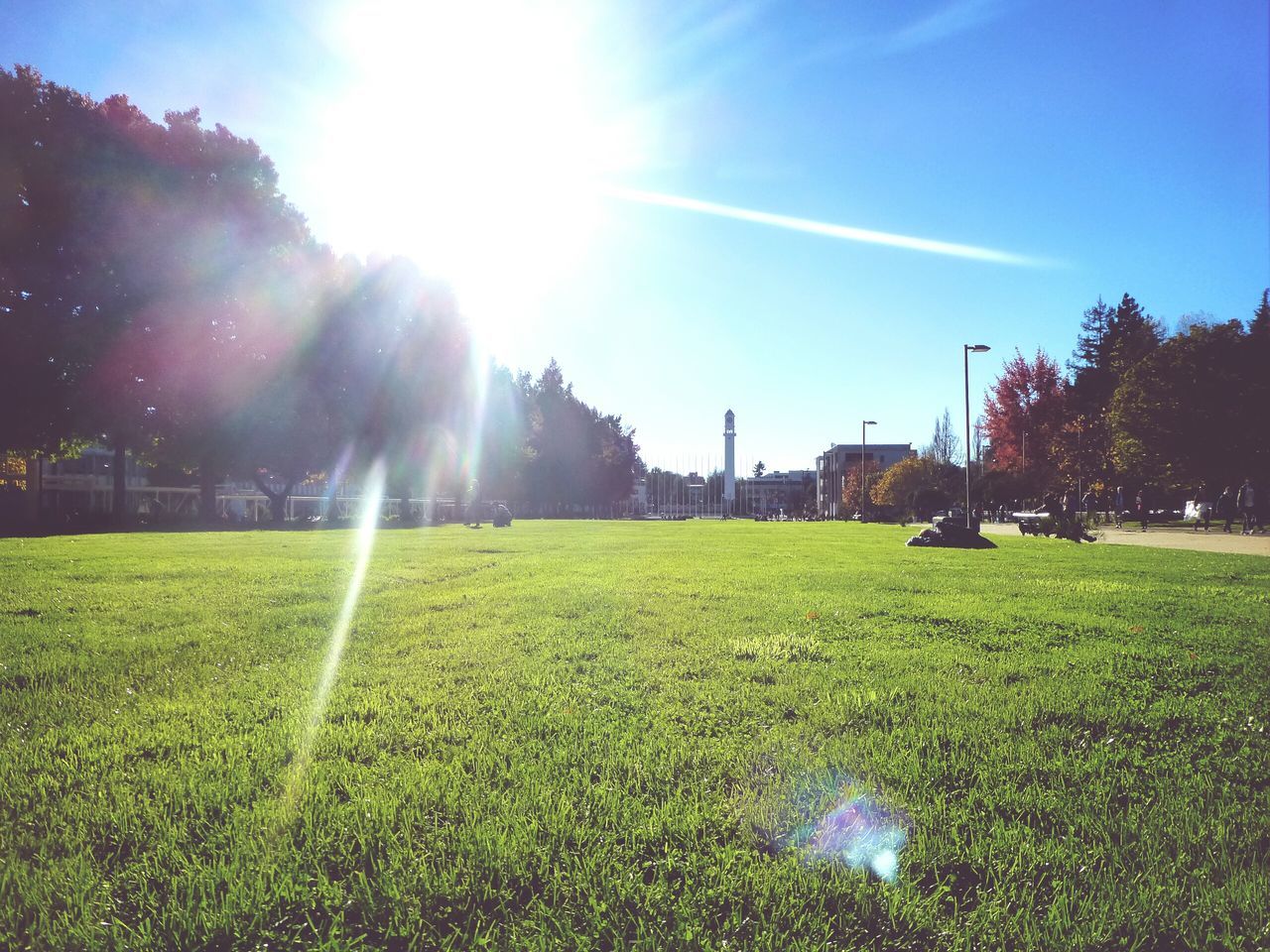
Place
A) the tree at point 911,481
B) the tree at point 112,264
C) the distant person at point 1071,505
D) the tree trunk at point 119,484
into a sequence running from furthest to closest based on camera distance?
the tree at point 911,481, the tree trunk at point 119,484, the tree at point 112,264, the distant person at point 1071,505

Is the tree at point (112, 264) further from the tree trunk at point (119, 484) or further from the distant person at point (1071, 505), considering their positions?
the distant person at point (1071, 505)

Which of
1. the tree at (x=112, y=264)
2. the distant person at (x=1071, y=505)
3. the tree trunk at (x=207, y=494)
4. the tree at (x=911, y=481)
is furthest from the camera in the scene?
the tree at (x=911, y=481)

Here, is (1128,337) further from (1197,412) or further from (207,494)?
(207,494)

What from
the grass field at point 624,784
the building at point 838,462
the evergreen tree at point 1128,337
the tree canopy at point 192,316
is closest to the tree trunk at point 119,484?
the tree canopy at point 192,316

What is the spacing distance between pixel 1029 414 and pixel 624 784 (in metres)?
53.8

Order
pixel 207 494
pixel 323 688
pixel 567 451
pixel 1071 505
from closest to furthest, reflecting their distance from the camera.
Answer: pixel 323 688, pixel 1071 505, pixel 207 494, pixel 567 451

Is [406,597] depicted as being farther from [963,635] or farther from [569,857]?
[569,857]

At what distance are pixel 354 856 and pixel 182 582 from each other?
888cm

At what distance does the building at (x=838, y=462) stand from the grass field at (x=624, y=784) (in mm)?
101999

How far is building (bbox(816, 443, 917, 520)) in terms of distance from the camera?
355ft

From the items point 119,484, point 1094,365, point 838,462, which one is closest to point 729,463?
point 838,462

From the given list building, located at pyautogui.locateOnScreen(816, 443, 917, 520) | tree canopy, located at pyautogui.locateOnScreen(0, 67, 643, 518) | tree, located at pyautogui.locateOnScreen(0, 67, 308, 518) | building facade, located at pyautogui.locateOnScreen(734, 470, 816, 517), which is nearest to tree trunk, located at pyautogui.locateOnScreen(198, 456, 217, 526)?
tree canopy, located at pyautogui.locateOnScreen(0, 67, 643, 518)

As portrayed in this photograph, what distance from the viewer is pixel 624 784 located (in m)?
2.84

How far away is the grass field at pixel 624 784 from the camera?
2016mm
